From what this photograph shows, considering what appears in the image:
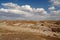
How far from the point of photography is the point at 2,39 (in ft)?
64.3

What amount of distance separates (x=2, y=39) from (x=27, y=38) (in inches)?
154

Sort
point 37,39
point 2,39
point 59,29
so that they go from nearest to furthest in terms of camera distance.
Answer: point 2,39
point 37,39
point 59,29

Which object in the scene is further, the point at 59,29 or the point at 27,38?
the point at 59,29

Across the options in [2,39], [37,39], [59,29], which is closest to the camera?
[2,39]

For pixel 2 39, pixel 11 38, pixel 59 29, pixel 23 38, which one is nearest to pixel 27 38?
pixel 23 38

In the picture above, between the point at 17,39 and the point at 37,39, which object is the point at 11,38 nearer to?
the point at 17,39

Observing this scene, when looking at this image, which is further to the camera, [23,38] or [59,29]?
[59,29]

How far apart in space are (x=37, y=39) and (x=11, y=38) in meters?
4.09

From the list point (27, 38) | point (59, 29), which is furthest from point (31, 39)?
point (59, 29)

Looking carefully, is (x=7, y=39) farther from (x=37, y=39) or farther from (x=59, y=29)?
(x=59, y=29)

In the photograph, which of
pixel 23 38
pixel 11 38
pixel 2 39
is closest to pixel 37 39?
pixel 23 38

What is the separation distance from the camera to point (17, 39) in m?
20.0

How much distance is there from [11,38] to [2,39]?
1.41 metres

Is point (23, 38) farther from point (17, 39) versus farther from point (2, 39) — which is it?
point (2, 39)
